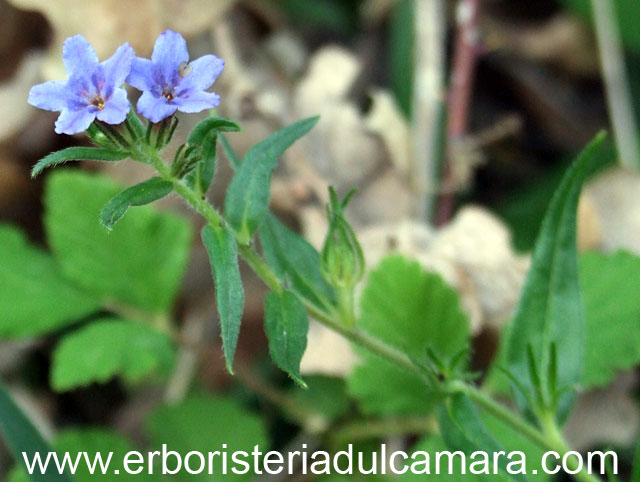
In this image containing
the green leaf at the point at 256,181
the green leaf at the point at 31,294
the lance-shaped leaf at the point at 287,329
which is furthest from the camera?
the green leaf at the point at 31,294

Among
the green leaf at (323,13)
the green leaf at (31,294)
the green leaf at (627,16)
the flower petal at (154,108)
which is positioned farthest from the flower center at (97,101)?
the green leaf at (627,16)

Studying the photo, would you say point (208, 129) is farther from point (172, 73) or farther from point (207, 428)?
point (207, 428)

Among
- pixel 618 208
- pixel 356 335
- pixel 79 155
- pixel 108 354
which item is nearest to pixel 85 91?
pixel 79 155

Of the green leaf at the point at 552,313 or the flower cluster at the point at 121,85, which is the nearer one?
the flower cluster at the point at 121,85

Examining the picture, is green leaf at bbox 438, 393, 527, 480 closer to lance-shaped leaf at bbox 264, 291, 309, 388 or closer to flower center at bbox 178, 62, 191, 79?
lance-shaped leaf at bbox 264, 291, 309, 388

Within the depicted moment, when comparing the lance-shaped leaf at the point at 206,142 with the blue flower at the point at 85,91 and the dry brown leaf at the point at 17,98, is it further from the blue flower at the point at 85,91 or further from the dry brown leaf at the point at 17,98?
the dry brown leaf at the point at 17,98

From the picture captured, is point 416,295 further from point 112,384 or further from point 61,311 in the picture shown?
point 112,384
